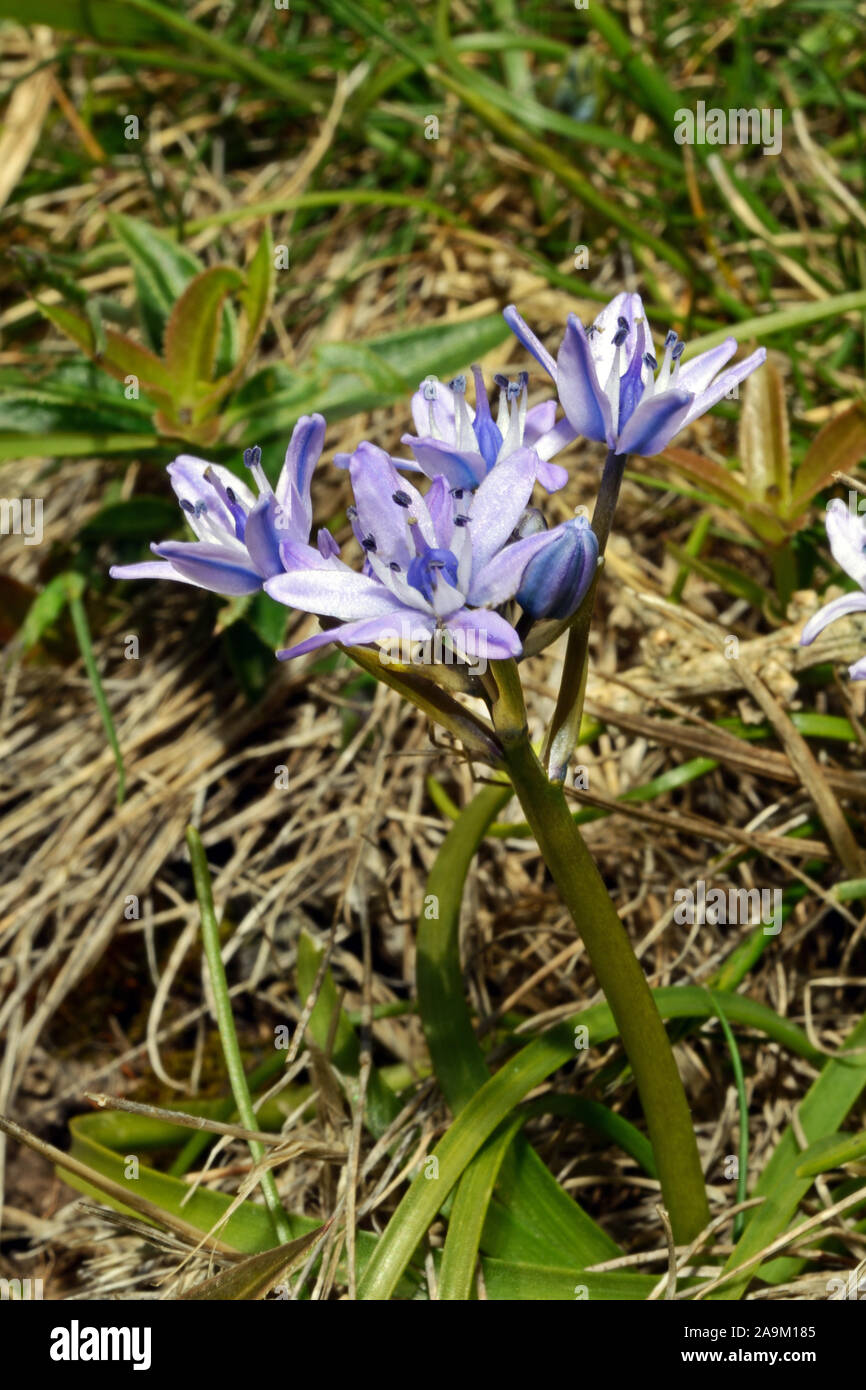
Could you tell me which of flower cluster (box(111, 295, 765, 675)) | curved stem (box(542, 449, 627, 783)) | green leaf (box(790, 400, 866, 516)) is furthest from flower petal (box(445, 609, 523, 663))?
green leaf (box(790, 400, 866, 516))

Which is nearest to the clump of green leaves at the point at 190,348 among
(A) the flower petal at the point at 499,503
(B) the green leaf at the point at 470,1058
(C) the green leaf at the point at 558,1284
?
(B) the green leaf at the point at 470,1058

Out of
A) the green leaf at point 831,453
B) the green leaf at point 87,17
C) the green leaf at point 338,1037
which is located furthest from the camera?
the green leaf at point 87,17

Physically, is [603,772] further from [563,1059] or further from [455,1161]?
[455,1161]

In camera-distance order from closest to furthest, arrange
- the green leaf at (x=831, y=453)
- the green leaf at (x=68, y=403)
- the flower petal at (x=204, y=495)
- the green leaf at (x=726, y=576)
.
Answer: the flower petal at (x=204, y=495)
the green leaf at (x=831, y=453)
the green leaf at (x=726, y=576)
the green leaf at (x=68, y=403)

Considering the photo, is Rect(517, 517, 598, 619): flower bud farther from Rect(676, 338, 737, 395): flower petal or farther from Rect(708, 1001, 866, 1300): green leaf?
Rect(708, 1001, 866, 1300): green leaf

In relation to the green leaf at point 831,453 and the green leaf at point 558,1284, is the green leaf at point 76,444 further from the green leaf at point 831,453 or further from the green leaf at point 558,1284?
the green leaf at point 558,1284

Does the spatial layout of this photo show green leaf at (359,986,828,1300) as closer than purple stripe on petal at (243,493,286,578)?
No
